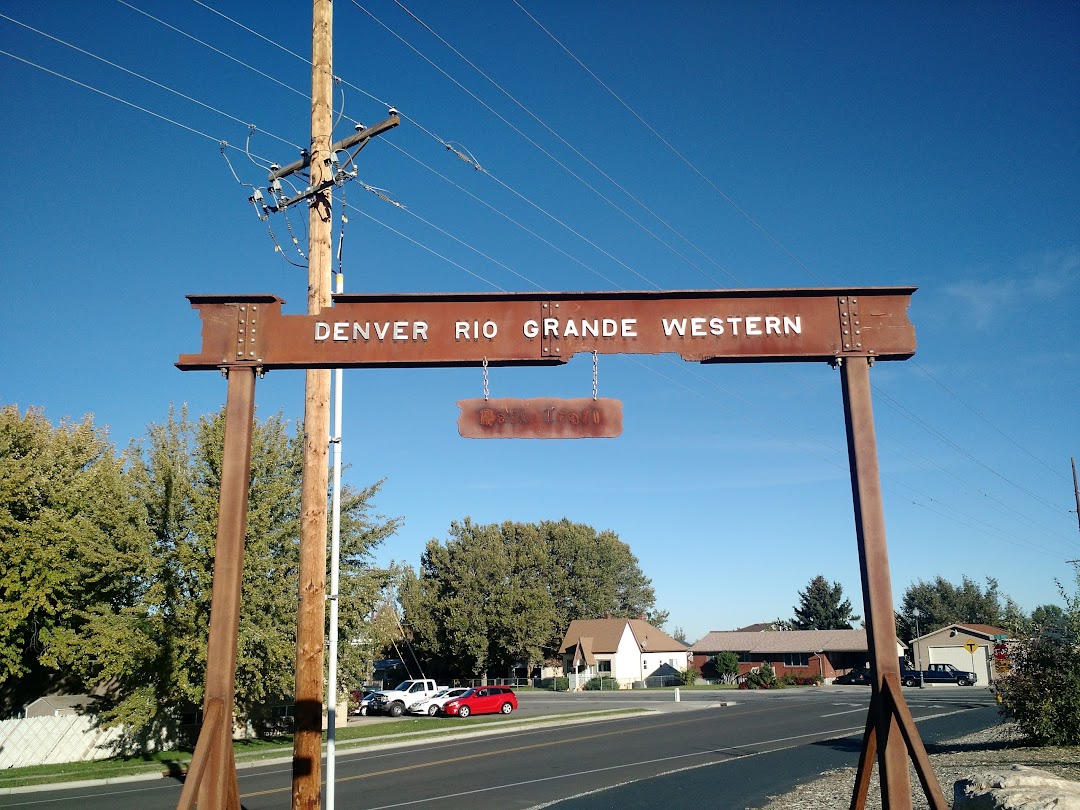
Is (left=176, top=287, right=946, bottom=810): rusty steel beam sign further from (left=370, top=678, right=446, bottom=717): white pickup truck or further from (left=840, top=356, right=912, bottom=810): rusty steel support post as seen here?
(left=370, top=678, right=446, bottom=717): white pickup truck

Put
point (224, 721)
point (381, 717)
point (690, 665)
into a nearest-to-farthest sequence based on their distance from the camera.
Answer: point (224, 721) < point (381, 717) < point (690, 665)

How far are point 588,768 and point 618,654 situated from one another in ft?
187

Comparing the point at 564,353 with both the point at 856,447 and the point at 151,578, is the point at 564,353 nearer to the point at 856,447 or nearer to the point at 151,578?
the point at 856,447

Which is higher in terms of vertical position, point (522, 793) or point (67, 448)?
point (67, 448)

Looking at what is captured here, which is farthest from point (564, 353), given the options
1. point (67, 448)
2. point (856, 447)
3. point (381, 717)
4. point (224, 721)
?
point (381, 717)

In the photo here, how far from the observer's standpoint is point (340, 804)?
1574 centimetres

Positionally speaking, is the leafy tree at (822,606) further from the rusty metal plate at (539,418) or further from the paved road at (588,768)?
the rusty metal plate at (539,418)

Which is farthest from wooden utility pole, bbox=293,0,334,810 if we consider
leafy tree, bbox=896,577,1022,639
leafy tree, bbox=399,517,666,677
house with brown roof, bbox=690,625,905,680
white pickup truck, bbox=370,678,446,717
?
leafy tree, bbox=896,577,1022,639

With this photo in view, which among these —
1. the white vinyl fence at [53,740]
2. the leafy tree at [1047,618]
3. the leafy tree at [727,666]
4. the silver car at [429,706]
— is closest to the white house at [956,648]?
the leafy tree at [727,666]

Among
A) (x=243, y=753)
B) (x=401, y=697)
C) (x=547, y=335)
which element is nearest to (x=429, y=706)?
(x=401, y=697)

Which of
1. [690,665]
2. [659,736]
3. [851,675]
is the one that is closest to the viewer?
[659,736]

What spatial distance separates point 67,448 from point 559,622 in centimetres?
6206

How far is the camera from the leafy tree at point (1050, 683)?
18344 millimetres

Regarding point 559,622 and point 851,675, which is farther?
point 559,622
